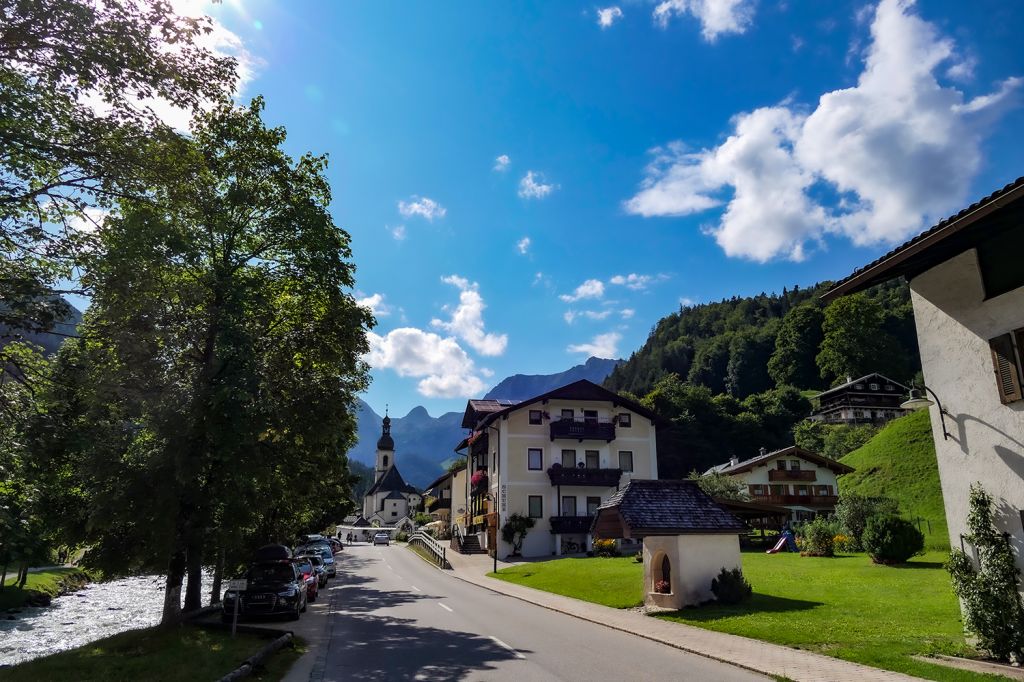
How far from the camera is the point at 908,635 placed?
13.4 metres

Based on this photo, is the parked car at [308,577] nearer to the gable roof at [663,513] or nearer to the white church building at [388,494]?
the gable roof at [663,513]

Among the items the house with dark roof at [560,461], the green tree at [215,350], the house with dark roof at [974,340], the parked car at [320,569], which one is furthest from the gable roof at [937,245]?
the house with dark roof at [560,461]

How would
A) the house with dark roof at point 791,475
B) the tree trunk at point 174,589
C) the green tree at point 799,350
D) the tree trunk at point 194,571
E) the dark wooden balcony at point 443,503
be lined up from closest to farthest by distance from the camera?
the tree trunk at point 174,589, the tree trunk at point 194,571, the house with dark roof at point 791,475, the dark wooden balcony at point 443,503, the green tree at point 799,350

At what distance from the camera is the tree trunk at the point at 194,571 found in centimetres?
1683

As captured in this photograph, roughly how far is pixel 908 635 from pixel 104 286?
17.1m

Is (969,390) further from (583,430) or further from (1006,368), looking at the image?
(583,430)

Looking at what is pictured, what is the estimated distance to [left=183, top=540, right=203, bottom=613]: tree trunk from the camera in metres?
16.8

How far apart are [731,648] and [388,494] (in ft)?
421

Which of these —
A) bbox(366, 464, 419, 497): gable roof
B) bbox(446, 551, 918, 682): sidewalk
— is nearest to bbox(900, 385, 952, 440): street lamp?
bbox(446, 551, 918, 682): sidewalk

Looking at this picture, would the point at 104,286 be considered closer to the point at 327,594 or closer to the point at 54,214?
the point at 54,214

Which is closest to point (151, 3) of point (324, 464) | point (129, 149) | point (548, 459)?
point (129, 149)

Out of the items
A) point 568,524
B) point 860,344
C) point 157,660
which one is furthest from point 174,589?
point 860,344

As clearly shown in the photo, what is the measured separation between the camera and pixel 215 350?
15.4m

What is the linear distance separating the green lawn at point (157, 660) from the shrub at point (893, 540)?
70.2 ft
